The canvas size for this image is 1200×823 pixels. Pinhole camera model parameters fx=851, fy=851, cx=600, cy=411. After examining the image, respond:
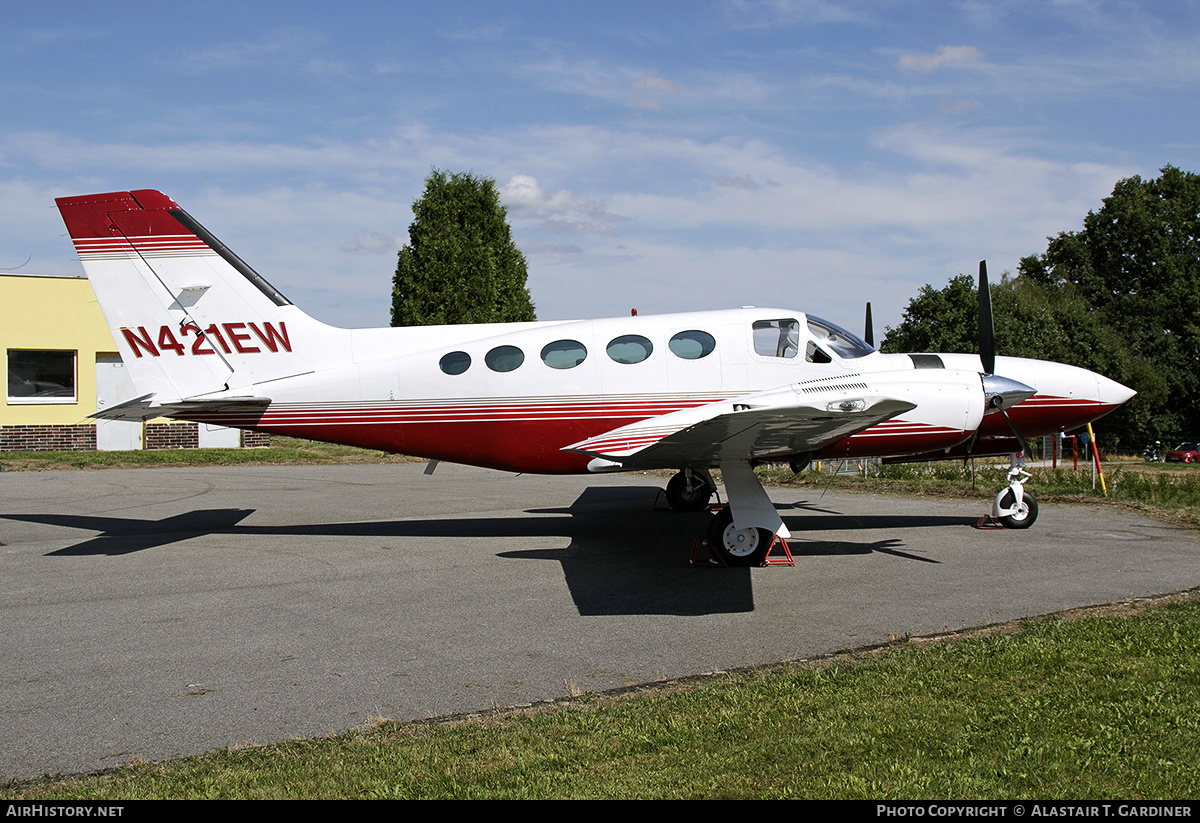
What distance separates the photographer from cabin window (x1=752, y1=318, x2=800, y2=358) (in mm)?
10758

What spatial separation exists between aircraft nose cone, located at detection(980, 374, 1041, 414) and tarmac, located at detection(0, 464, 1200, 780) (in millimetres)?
1798

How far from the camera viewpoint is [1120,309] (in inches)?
2539

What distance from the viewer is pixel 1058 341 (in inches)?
1972

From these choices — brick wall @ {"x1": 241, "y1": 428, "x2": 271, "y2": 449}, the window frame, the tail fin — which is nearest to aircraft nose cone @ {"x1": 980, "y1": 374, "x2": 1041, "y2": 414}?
the tail fin

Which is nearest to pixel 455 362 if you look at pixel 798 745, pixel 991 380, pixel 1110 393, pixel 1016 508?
pixel 991 380

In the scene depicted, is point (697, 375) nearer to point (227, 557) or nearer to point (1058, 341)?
point (227, 557)

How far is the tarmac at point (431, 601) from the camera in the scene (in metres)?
5.36

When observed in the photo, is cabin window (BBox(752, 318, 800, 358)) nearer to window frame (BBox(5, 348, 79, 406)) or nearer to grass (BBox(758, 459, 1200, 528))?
grass (BBox(758, 459, 1200, 528))

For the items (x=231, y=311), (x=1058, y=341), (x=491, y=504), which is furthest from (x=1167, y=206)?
(x=231, y=311)

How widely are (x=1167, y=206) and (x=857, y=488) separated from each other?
65156 millimetres

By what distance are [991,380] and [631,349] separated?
179 inches

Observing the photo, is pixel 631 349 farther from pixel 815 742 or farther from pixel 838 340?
pixel 815 742

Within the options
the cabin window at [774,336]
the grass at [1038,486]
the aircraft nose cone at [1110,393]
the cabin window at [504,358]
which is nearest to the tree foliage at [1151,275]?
the grass at [1038,486]

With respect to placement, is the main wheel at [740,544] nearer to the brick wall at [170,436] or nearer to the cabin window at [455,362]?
the cabin window at [455,362]
